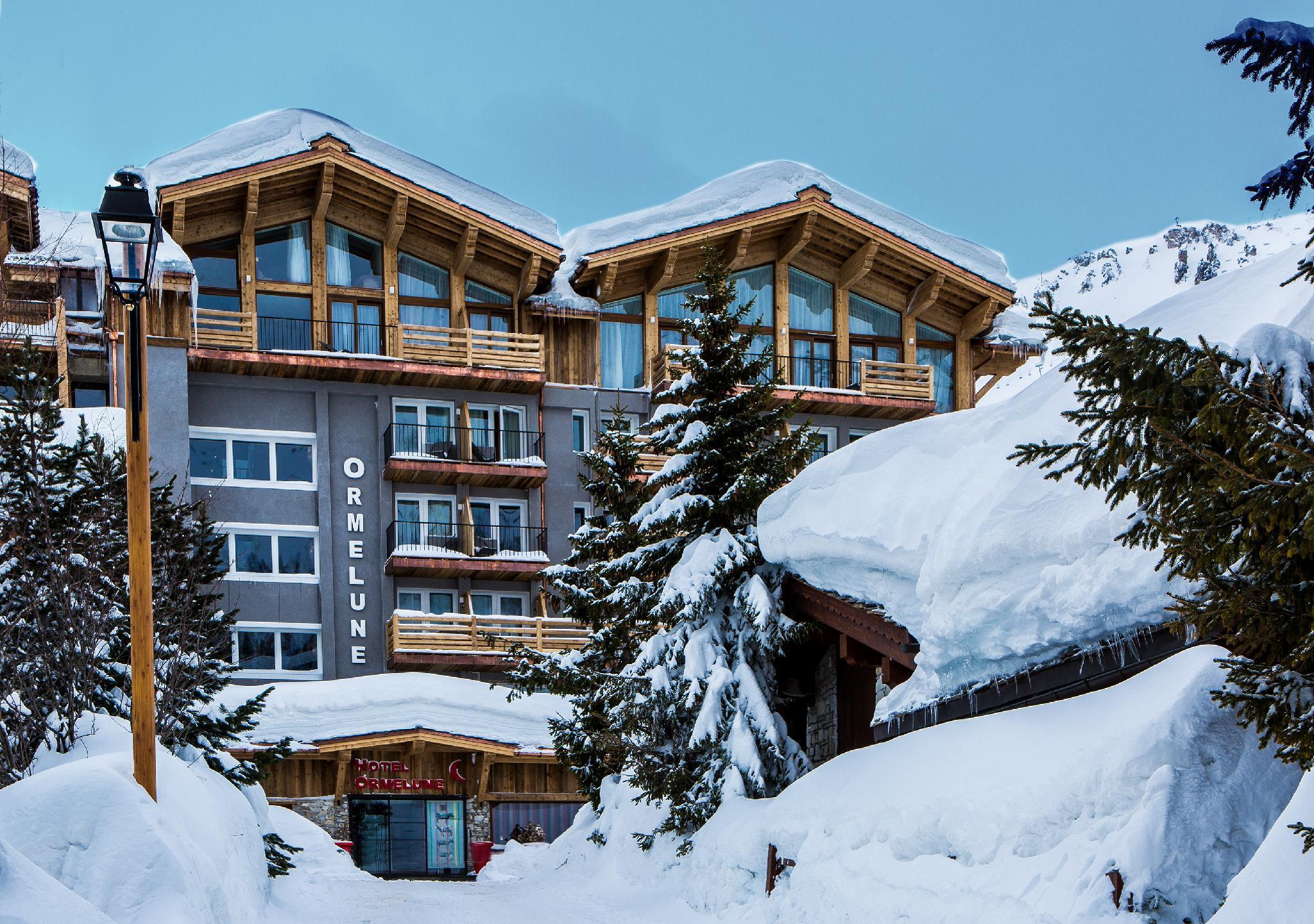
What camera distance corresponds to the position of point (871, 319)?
3978 cm

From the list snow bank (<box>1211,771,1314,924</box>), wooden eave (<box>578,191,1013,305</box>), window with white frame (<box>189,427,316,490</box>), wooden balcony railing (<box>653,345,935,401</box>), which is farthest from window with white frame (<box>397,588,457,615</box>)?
snow bank (<box>1211,771,1314,924</box>)

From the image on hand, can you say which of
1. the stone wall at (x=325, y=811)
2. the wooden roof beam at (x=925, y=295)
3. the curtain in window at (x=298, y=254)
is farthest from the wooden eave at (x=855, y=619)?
the wooden roof beam at (x=925, y=295)

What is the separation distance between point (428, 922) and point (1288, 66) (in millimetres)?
10864

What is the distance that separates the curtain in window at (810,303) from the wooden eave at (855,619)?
22.0 metres

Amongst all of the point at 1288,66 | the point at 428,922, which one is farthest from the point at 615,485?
the point at 1288,66

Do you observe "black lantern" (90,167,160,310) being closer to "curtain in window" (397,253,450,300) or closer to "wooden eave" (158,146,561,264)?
"wooden eave" (158,146,561,264)

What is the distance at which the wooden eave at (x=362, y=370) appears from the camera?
3400cm

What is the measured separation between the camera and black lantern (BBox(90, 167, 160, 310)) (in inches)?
417

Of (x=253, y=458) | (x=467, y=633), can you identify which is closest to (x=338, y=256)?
(x=253, y=458)

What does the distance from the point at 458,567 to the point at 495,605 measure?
1819 millimetres

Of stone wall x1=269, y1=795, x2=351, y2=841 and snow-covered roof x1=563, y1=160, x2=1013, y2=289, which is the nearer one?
stone wall x1=269, y1=795, x2=351, y2=841

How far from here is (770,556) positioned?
16328mm

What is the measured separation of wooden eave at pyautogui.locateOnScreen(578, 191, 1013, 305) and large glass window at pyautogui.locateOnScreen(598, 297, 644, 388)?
1.55 ft

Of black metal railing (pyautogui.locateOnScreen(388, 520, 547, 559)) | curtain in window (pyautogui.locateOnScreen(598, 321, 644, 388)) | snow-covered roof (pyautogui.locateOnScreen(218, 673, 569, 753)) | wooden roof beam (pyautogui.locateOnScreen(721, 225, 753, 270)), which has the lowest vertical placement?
snow-covered roof (pyautogui.locateOnScreen(218, 673, 569, 753))
